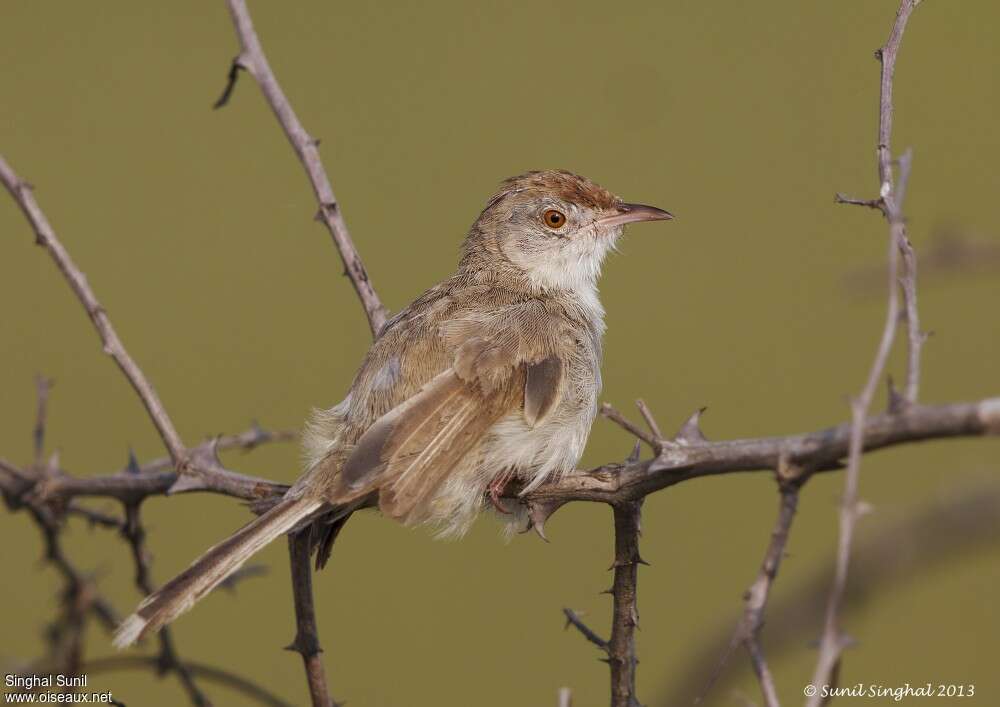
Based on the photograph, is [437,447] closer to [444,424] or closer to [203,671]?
[444,424]

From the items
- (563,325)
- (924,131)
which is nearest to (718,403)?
(924,131)

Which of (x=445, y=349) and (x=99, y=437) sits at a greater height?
(x=99, y=437)

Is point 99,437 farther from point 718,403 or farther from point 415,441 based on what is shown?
point 415,441

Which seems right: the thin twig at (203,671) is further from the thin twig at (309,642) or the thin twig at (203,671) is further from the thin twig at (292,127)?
the thin twig at (292,127)

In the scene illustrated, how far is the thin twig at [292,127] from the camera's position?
3695 mm

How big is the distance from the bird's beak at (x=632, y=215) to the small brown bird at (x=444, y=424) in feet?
1.97

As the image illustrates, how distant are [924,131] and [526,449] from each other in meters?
7.30

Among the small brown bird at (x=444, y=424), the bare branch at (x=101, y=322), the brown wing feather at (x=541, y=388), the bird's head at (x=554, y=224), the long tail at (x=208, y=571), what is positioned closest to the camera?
the long tail at (x=208, y=571)

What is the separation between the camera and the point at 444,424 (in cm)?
357

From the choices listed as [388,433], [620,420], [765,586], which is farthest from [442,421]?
[765,586]

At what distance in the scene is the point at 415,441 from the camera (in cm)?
348

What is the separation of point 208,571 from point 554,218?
7.97 ft

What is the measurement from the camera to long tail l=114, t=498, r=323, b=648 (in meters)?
2.97

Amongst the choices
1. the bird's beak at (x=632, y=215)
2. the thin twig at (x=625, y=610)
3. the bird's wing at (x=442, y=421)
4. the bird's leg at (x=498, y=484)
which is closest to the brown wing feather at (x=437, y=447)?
the bird's wing at (x=442, y=421)
